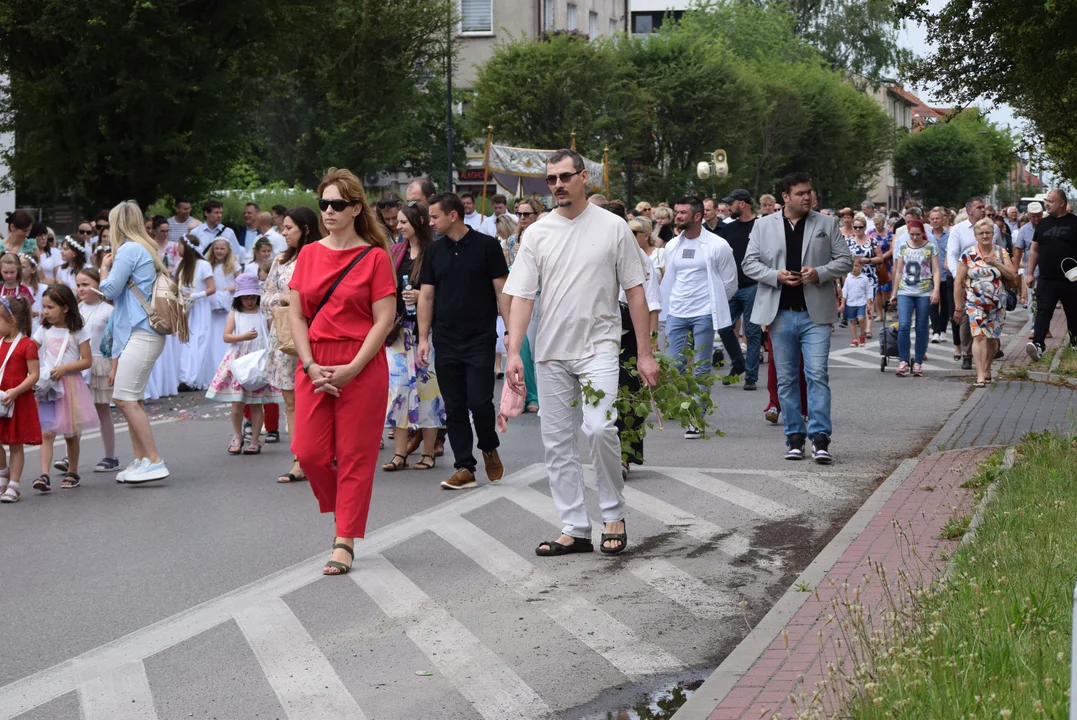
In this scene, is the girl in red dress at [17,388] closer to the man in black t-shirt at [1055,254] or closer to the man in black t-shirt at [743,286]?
the man in black t-shirt at [743,286]

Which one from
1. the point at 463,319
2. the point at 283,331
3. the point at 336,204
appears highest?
the point at 336,204

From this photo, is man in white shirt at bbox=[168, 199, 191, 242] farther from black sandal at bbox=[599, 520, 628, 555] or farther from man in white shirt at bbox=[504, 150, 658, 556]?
black sandal at bbox=[599, 520, 628, 555]

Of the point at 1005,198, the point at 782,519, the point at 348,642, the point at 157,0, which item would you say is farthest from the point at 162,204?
the point at 1005,198

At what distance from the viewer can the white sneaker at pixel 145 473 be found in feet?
34.9

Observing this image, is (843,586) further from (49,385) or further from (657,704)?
(49,385)

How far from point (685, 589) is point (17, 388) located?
5.35 m

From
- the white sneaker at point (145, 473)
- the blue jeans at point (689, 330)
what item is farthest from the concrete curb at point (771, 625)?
the blue jeans at point (689, 330)

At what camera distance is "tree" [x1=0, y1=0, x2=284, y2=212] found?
21.6 metres

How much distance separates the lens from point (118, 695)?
554 cm

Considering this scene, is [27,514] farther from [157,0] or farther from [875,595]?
[157,0]

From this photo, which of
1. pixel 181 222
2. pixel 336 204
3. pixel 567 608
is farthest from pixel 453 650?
pixel 181 222

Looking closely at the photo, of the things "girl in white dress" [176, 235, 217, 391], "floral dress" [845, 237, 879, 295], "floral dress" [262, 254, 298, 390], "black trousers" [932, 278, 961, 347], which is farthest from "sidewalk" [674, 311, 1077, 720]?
"floral dress" [845, 237, 879, 295]

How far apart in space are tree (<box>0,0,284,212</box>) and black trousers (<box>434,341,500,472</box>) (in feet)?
42.1

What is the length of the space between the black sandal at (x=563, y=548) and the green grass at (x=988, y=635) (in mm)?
2013
